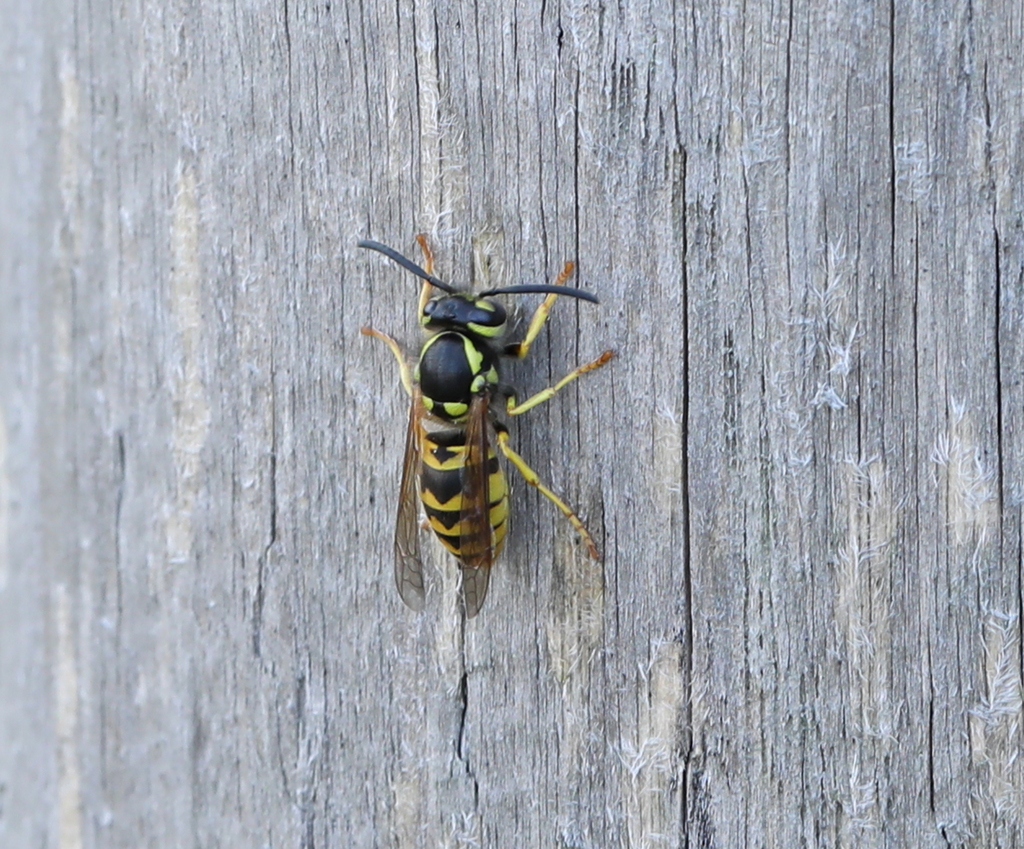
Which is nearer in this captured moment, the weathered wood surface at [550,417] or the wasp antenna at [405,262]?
the weathered wood surface at [550,417]

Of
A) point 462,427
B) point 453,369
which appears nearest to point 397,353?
point 453,369

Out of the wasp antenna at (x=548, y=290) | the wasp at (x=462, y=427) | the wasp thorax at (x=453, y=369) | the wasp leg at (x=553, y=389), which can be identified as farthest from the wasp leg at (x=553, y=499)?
the wasp antenna at (x=548, y=290)

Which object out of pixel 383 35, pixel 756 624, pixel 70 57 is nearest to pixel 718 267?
pixel 756 624

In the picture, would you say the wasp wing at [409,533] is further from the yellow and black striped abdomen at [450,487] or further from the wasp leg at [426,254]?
the wasp leg at [426,254]

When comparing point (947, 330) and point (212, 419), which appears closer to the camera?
point (947, 330)

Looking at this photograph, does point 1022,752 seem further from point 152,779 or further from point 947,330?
point 152,779

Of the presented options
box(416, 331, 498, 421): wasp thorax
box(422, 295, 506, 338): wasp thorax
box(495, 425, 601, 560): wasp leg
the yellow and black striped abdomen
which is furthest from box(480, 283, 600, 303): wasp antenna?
the yellow and black striped abdomen

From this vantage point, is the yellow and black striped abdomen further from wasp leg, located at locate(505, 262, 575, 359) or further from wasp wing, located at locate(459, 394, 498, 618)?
wasp leg, located at locate(505, 262, 575, 359)
